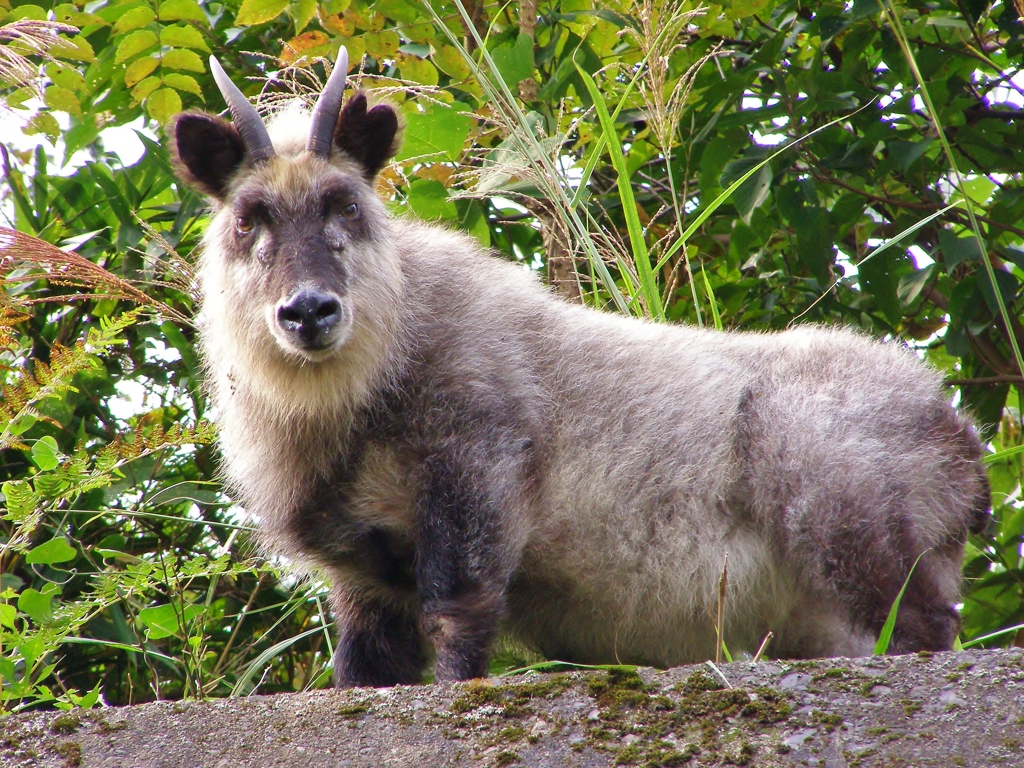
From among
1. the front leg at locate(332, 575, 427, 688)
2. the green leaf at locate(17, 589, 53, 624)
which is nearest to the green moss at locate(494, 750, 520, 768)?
the green leaf at locate(17, 589, 53, 624)

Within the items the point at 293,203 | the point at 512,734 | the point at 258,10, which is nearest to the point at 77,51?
the point at 258,10

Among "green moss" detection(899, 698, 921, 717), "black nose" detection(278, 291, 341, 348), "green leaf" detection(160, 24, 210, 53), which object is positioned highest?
"green leaf" detection(160, 24, 210, 53)

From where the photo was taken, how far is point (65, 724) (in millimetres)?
2307

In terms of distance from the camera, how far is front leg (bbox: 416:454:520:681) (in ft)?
11.0

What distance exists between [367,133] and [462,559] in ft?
5.13

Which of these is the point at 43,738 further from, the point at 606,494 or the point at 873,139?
the point at 873,139

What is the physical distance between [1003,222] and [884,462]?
1.60 m

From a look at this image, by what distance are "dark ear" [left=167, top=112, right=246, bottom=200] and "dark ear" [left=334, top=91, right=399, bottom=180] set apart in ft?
1.18

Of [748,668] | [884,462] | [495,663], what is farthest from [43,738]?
[884,462]

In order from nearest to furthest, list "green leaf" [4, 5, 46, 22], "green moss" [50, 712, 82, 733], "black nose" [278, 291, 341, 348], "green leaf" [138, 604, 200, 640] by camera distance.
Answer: "green moss" [50, 712, 82, 733], "black nose" [278, 291, 341, 348], "green leaf" [138, 604, 200, 640], "green leaf" [4, 5, 46, 22]

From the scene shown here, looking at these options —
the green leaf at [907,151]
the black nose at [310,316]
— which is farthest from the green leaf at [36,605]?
the green leaf at [907,151]

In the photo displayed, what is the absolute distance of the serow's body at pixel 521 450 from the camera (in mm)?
3523

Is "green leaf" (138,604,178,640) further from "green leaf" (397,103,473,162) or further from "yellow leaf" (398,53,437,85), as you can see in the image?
"yellow leaf" (398,53,437,85)

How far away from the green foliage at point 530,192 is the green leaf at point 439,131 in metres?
0.01
